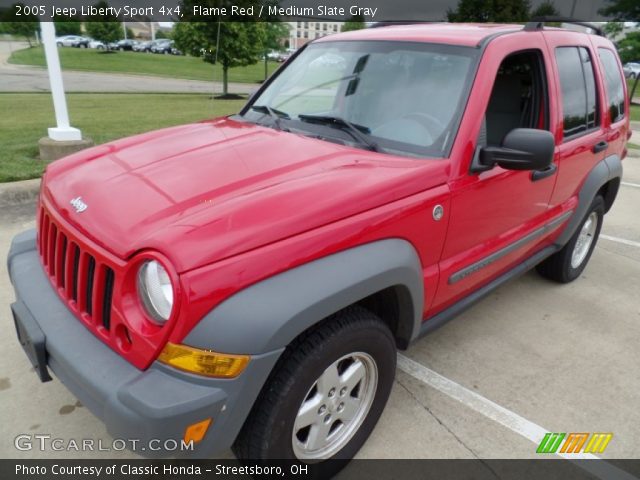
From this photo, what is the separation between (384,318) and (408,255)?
0.38 meters

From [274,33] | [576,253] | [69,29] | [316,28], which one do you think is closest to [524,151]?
Result: [576,253]

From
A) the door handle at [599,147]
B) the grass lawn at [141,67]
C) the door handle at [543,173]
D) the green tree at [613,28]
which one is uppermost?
the green tree at [613,28]

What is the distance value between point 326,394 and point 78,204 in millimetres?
1282

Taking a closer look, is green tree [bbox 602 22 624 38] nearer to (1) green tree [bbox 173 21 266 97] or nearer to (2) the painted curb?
(1) green tree [bbox 173 21 266 97]

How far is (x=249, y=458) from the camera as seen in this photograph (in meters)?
1.89

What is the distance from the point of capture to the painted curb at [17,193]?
5012mm

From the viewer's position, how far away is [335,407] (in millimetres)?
2111

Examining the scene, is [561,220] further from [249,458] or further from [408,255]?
[249,458]

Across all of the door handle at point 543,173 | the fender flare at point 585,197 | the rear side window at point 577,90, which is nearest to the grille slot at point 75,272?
the door handle at point 543,173

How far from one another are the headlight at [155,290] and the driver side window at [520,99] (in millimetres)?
2035

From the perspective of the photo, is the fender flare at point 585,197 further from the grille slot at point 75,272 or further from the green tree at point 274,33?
the green tree at point 274,33

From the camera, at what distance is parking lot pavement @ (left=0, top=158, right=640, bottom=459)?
2432mm

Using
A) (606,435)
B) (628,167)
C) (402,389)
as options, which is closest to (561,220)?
(606,435)

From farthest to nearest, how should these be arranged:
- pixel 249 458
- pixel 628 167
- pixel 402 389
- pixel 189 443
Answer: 1. pixel 628 167
2. pixel 402 389
3. pixel 249 458
4. pixel 189 443
